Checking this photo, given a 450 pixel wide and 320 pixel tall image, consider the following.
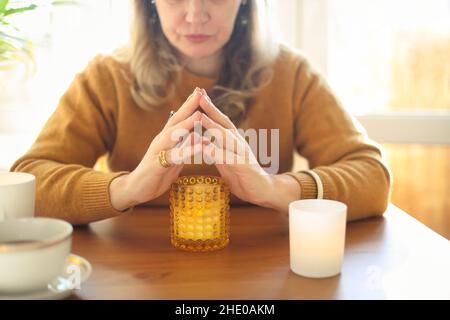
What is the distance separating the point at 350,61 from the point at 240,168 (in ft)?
3.76

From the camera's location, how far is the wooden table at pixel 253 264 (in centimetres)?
77

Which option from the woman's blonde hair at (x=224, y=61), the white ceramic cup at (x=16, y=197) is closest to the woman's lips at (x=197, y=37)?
the woman's blonde hair at (x=224, y=61)

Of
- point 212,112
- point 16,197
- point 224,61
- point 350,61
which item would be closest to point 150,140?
point 224,61

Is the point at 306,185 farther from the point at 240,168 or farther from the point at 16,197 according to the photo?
the point at 16,197

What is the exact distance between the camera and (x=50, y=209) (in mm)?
1125

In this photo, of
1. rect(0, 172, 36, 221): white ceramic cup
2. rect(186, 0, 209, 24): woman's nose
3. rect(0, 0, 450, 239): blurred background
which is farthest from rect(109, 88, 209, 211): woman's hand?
rect(0, 0, 450, 239): blurred background

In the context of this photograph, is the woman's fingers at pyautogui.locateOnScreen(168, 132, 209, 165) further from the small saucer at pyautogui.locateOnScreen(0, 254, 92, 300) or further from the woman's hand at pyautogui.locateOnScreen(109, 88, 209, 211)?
the small saucer at pyautogui.locateOnScreen(0, 254, 92, 300)

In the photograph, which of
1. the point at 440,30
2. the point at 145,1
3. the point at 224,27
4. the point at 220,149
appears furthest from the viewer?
the point at 440,30

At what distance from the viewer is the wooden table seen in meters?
0.77

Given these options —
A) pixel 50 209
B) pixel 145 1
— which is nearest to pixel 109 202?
pixel 50 209

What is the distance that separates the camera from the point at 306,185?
3.66 feet

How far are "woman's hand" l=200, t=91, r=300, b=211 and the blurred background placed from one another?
869 mm
